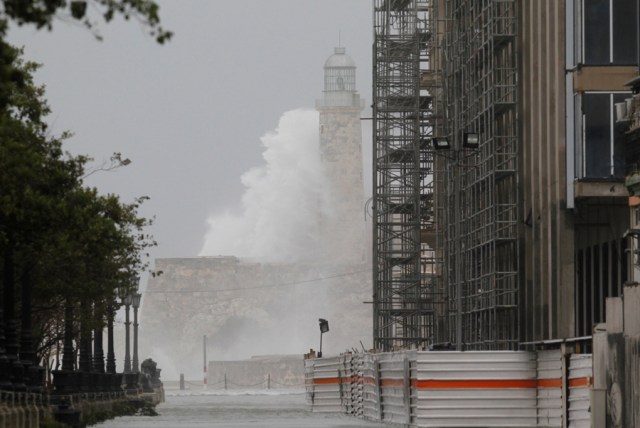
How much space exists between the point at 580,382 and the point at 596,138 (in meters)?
20.0

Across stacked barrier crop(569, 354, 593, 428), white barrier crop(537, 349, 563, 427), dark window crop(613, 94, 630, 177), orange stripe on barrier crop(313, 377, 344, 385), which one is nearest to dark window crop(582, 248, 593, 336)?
dark window crop(613, 94, 630, 177)

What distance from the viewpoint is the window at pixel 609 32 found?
59.4 meters

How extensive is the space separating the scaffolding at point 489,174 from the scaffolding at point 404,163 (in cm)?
1187

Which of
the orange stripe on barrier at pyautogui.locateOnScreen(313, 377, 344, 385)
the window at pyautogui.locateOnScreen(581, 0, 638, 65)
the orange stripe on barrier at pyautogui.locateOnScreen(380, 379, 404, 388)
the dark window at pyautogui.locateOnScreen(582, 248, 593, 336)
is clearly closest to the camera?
the orange stripe on barrier at pyautogui.locateOnScreen(380, 379, 404, 388)

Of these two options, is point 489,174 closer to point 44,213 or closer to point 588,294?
point 588,294

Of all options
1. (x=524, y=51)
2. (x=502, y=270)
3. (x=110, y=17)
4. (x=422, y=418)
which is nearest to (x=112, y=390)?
(x=502, y=270)

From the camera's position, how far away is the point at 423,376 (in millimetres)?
46625

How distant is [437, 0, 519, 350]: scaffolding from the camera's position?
67.8 metres

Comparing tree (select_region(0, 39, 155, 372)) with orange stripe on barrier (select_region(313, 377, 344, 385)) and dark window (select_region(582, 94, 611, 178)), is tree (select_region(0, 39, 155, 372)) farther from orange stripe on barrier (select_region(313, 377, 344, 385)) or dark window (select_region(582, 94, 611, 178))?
orange stripe on barrier (select_region(313, 377, 344, 385))

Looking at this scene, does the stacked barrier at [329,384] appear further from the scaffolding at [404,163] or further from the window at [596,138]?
the window at [596,138]

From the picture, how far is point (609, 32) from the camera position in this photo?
59656mm

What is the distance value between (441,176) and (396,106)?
517cm

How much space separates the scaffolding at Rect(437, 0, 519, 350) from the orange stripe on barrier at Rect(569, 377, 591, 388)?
21.6m

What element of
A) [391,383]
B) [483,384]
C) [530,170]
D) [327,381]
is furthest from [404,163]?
[483,384]
